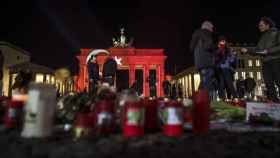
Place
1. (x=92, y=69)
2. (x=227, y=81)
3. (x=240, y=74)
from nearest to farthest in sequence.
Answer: (x=227, y=81)
(x=92, y=69)
(x=240, y=74)

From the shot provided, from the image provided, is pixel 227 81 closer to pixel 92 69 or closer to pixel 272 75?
pixel 272 75

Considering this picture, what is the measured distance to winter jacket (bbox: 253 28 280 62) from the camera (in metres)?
4.44

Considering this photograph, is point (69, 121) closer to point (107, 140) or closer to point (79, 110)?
point (79, 110)

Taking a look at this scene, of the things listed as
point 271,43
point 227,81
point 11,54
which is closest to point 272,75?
point 271,43

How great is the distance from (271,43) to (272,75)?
64 cm

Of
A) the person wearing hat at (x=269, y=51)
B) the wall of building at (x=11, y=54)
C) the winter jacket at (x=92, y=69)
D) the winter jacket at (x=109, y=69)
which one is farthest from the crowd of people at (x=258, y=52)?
the wall of building at (x=11, y=54)

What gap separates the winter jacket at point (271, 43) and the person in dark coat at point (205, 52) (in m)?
0.92

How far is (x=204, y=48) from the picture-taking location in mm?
4625

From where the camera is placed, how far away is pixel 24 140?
1.76 m

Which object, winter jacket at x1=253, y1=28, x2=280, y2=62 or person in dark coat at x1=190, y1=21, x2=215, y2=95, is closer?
winter jacket at x1=253, y1=28, x2=280, y2=62

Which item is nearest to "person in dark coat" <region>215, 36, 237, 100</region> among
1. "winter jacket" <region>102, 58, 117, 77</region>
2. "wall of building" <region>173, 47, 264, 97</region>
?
"winter jacket" <region>102, 58, 117, 77</region>

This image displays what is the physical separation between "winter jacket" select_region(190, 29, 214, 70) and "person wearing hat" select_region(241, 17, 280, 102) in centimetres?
64

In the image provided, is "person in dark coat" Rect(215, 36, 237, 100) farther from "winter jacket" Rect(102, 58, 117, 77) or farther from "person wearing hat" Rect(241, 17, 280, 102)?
"winter jacket" Rect(102, 58, 117, 77)

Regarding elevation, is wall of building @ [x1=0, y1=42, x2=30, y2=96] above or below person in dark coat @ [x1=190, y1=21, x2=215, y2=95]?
above
